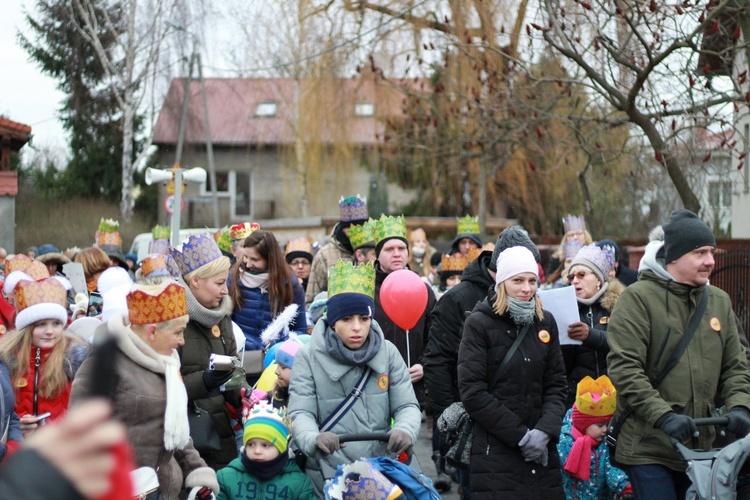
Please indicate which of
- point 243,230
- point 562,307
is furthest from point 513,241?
point 243,230

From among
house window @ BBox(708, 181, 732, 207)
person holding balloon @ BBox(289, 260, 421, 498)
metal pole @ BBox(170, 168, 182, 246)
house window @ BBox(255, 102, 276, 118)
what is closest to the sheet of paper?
person holding balloon @ BBox(289, 260, 421, 498)

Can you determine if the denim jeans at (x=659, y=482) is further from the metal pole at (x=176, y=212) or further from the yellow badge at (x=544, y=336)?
the metal pole at (x=176, y=212)

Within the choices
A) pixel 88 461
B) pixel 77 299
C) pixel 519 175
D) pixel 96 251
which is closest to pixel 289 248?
pixel 96 251

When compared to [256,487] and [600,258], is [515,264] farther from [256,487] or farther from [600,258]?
[256,487]

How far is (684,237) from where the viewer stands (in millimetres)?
5234

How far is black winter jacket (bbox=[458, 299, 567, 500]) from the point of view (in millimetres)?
5457

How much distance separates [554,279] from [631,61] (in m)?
2.57

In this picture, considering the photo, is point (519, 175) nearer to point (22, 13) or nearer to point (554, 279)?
point (554, 279)

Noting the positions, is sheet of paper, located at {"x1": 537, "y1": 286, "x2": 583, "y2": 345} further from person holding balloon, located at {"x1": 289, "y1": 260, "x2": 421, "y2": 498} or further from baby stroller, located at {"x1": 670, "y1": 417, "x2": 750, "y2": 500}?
baby stroller, located at {"x1": 670, "y1": 417, "x2": 750, "y2": 500}

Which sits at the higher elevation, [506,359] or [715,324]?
[715,324]

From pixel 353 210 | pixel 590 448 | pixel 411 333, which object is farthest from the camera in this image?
pixel 353 210

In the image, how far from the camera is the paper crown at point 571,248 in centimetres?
950

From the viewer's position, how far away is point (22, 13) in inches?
1510

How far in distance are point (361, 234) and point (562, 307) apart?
120 inches
